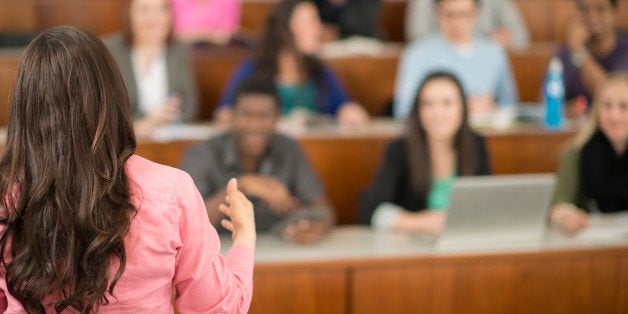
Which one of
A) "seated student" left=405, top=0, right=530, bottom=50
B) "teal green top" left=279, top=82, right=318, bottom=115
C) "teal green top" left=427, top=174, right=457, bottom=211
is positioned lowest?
"teal green top" left=427, top=174, right=457, bottom=211

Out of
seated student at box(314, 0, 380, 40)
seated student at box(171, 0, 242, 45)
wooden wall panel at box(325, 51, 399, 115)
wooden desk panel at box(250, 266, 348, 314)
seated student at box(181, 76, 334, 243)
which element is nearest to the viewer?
wooden desk panel at box(250, 266, 348, 314)

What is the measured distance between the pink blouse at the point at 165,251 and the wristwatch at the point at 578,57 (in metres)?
3.28

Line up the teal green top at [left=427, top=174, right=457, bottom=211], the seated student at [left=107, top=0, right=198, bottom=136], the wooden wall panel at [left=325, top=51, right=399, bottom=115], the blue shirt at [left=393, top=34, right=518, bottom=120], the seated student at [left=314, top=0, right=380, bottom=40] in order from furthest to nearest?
the seated student at [left=314, top=0, right=380, bottom=40] < the wooden wall panel at [left=325, top=51, right=399, bottom=115] < the blue shirt at [left=393, top=34, right=518, bottom=120] < the seated student at [left=107, top=0, right=198, bottom=136] < the teal green top at [left=427, top=174, right=457, bottom=211]

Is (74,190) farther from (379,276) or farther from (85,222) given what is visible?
(379,276)

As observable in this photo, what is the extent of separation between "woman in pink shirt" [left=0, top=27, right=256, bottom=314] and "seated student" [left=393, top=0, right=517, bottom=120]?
8.90 feet

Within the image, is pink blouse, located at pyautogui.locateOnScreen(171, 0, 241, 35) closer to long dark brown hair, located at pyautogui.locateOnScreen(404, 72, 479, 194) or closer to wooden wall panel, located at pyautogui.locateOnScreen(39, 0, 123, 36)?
wooden wall panel, located at pyautogui.locateOnScreen(39, 0, 123, 36)

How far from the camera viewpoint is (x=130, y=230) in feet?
4.22

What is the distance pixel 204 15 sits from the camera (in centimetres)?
490

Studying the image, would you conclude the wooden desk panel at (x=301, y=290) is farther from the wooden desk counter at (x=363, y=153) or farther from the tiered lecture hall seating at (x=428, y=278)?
the wooden desk counter at (x=363, y=153)

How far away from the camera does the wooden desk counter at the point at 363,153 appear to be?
3584 millimetres

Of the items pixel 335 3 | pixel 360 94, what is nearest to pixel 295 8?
pixel 360 94

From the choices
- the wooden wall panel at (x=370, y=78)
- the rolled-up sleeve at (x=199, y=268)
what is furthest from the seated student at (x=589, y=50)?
the rolled-up sleeve at (x=199, y=268)

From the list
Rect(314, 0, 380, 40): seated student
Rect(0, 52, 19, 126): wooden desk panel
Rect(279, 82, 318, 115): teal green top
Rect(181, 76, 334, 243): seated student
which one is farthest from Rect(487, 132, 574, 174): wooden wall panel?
Rect(0, 52, 19, 126): wooden desk panel

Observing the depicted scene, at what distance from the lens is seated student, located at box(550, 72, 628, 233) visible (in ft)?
9.78
